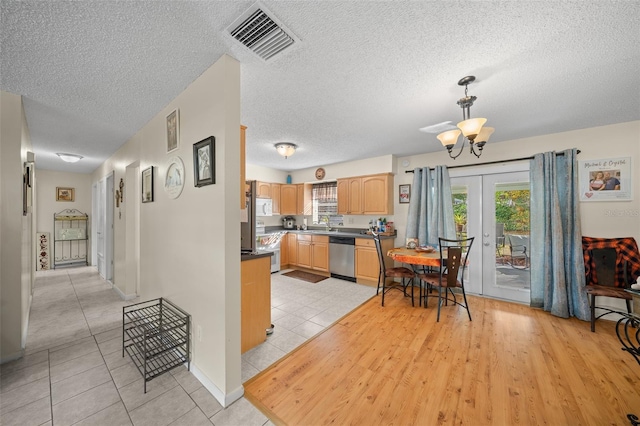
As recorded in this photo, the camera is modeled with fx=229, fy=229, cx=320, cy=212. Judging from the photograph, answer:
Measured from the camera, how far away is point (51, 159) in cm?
470

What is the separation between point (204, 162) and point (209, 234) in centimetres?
56

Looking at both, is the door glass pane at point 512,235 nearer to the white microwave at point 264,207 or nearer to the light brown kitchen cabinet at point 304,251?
the light brown kitchen cabinet at point 304,251

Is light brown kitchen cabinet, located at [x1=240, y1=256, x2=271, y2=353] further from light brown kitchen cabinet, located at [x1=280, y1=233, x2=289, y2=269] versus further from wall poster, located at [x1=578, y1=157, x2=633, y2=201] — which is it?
wall poster, located at [x1=578, y1=157, x2=633, y2=201]

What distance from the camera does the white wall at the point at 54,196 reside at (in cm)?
570

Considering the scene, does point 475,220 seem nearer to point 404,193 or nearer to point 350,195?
point 404,193

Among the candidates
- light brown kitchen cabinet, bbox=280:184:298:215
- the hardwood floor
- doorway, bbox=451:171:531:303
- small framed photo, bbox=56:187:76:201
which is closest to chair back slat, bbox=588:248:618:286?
the hardwood floor

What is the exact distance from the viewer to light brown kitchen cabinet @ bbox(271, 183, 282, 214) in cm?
595

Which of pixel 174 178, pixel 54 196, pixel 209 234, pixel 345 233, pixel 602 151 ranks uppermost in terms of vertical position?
pixel 602 151

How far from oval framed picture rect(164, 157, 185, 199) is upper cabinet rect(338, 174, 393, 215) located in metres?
3.54

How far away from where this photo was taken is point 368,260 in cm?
446

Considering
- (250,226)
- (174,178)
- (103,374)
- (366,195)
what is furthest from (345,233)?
(103,374)

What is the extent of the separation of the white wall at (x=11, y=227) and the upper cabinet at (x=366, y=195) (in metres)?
4.55

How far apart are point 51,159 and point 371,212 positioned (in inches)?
262

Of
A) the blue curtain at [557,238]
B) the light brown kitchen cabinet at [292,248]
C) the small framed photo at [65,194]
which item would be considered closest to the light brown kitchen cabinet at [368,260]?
→ the light brown kitchen cabinet at [292,248]
